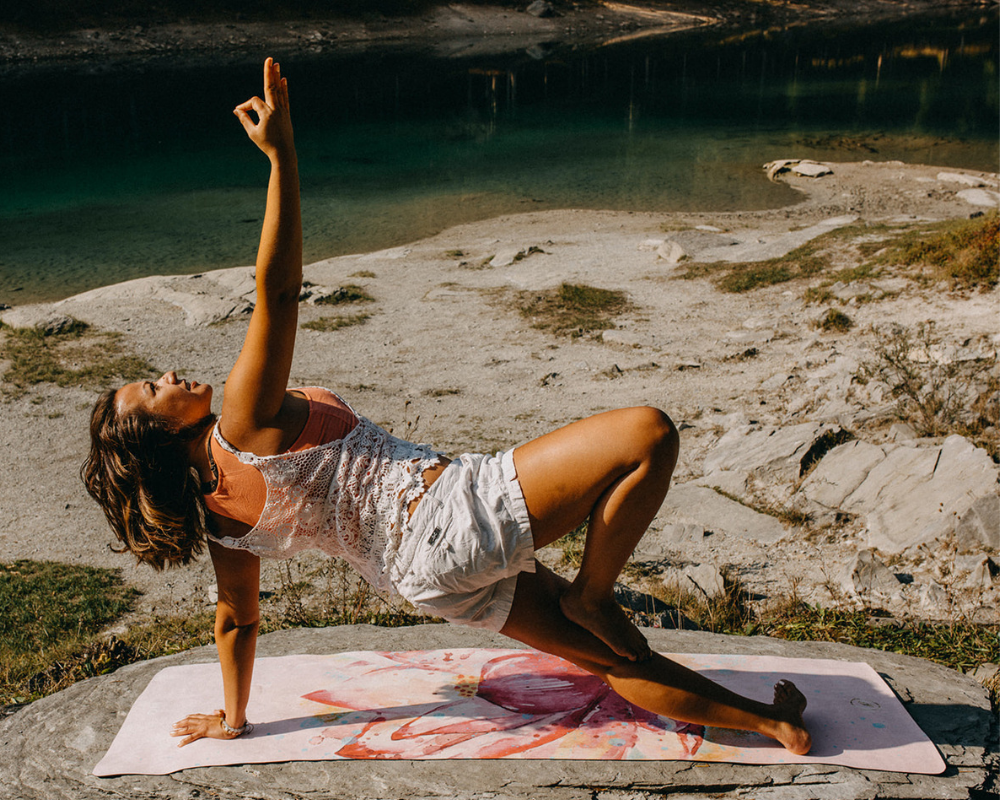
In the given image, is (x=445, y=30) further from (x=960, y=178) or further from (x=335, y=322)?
(x=335, y=322)

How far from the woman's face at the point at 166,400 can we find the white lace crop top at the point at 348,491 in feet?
0.45

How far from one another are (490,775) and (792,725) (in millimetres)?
1123

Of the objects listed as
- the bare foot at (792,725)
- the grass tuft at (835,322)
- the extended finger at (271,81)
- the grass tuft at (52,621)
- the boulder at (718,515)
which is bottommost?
the grass tuft at (52,621)

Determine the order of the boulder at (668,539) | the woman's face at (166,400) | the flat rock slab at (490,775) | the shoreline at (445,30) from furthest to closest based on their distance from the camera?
1. the shoreline at (445,30)
2. the boulder at (668,539)
3. the flat rock slab at (490,775)
4. the woman's face at (166,400)

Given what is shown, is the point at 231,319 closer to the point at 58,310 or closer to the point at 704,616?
the point at 58,310

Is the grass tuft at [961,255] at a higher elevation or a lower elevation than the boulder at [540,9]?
lower

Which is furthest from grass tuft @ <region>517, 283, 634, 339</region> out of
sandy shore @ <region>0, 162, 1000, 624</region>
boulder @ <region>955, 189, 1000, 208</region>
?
boulder @ <region>955, 189, 1000, 208</region>

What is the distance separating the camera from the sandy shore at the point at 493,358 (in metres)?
6.46

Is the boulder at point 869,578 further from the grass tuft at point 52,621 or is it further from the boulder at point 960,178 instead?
the boulder at point 960,178

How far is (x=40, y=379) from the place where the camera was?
9172 mm

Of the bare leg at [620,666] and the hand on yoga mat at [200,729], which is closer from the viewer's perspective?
the bare leg at [620,666]

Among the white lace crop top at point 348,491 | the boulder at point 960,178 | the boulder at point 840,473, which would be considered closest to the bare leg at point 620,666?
the white lace crop top at point 348,491

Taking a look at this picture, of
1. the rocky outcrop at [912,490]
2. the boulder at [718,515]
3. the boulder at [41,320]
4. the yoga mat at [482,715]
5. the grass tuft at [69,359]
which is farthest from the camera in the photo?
the boulder at [41,320]

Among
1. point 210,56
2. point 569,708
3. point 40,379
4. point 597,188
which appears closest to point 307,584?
point 569,708
